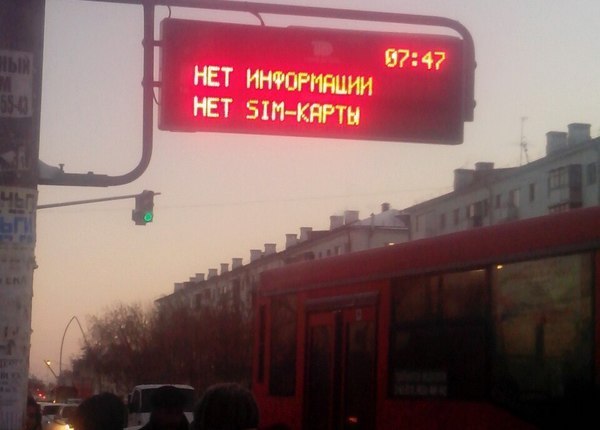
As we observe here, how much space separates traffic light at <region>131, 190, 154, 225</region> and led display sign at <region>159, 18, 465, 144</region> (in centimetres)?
1628

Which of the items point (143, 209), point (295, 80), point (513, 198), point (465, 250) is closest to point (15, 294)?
point (295, 80)

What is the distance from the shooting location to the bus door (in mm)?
12547

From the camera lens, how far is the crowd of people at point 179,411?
5.47 metres

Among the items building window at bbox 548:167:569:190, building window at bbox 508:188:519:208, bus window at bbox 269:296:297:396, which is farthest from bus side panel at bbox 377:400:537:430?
building window at bbox 508:188:519:208

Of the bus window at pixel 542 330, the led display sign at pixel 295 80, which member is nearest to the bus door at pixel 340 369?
the bus window at pixel 542 330

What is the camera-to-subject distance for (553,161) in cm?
7288

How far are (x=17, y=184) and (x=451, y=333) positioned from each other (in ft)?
19.1

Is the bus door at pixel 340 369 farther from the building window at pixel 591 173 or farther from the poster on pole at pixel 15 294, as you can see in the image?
the building window at pixel 591 173

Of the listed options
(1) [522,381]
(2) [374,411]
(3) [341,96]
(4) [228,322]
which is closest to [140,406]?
(2) [374,411]

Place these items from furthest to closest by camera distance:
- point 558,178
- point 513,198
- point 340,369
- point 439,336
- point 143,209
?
point 513,198 < point 558,178 < point 143,209 < point 340,369 < point 439,336

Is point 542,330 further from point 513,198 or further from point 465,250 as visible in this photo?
point 513,198

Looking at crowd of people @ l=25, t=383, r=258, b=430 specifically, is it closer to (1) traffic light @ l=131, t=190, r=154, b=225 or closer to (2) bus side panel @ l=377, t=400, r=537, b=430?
(2) bus side panel @ l=377, t=400, r=537, b=430

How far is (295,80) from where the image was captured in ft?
26.7

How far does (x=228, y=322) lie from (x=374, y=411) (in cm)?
6170
